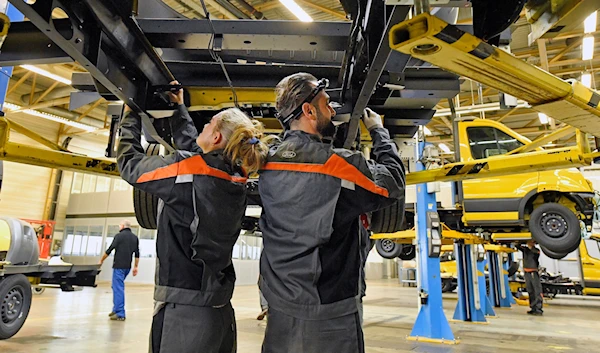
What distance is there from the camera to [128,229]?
765 cm

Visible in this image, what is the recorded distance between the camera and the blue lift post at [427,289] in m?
5.40

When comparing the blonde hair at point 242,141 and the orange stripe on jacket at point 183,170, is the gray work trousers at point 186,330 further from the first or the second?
the blonde hair at point 242,141

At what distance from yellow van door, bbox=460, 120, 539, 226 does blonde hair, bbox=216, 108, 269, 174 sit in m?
5.54

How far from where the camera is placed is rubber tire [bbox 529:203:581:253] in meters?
6.20

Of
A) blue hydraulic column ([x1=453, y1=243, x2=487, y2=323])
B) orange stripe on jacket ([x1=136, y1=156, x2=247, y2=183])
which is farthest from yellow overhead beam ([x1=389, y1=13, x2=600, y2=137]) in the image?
blue hydraulic column ([x1=453, y1=243, x2=487, y2=323])

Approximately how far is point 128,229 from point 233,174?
6440 mm

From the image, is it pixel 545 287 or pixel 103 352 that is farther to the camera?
pixel 545 287

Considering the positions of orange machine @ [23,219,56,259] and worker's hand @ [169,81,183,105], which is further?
orange machine @ [23,219,56,259]

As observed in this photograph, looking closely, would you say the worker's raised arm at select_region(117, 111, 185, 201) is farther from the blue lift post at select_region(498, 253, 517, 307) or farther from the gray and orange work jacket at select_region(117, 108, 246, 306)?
the blue lift post at select_region(498, 253, 517, 307)

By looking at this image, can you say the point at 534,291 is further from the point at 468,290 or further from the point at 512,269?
the point at 512,269

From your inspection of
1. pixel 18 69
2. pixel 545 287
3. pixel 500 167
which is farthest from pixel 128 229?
pixel 545 287

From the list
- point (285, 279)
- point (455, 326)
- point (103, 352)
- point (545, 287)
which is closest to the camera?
point (285, 279)

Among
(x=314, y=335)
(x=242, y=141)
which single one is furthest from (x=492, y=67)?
(x=314, y=335)

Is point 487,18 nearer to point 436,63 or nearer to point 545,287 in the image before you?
point 436,63
